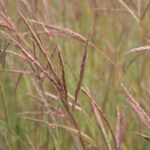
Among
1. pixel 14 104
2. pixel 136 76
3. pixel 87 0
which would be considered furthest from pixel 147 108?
pixel 87 0

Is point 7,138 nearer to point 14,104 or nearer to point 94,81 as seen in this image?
point 14,104

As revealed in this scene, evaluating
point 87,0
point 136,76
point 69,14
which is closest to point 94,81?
point 136,76

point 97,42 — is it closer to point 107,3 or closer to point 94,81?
point 107,3

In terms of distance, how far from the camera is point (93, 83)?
2.05m

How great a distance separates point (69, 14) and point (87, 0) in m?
0.27

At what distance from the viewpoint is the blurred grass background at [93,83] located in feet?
4.95

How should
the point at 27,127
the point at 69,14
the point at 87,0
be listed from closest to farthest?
the point at 27,127 → the point at 69,14 → the point at 87,0

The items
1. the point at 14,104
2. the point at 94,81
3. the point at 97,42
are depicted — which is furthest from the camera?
the point at 97,42

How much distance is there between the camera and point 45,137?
1.65 metres

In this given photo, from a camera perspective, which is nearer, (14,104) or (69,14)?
(14,104)

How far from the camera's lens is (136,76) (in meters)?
1.99

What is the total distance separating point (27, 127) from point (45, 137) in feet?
0.37

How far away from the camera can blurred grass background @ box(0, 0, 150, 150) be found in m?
1.51

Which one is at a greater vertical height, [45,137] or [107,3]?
[107,3]
